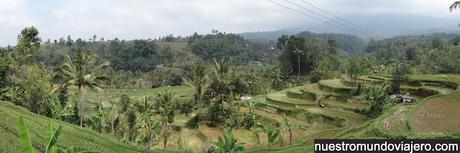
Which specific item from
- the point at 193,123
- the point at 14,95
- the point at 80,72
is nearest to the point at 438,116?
the point at 80,72

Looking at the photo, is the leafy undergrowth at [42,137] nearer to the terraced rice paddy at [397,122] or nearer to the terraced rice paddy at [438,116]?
the terraced rice paddy at [397,122]

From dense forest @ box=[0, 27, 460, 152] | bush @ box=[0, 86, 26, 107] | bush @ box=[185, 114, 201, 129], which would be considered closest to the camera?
dense forest @ box=[0, 27, 460, 152]

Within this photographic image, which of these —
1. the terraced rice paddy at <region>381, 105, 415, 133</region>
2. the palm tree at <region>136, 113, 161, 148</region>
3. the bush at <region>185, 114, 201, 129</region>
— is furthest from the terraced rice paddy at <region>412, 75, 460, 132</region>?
the bush at <region>185, 114, 201, 129</region>

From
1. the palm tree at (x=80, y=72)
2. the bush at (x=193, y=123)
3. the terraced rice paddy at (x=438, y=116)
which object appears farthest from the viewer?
the bush at (x=193, y=123)

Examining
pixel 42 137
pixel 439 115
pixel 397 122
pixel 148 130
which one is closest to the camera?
pixel 42 137

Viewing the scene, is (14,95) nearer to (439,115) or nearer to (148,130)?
(148,130)

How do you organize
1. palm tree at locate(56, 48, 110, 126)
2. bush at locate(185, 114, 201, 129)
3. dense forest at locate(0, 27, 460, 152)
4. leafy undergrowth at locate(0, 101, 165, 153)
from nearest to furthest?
leafy undergrowth at locate(0, 101, 165, 153), palm tree at locate(56, 48, 110, 126), dense forest at locate(0, 27, 460, 152), bush at locate(185, 114, 201, 129)

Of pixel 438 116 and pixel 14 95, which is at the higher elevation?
pixel 438 116

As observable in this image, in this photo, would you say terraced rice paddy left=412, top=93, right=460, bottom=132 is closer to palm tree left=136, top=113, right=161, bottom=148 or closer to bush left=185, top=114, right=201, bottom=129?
palm tree left=136, top=113, right=161, bottom=148

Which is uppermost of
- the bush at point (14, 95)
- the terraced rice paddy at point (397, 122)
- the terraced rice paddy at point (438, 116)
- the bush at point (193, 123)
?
the terraced rice paddy at point (438, 116)

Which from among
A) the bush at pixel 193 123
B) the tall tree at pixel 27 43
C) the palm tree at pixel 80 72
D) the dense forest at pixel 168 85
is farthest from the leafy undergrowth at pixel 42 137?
the tall tree at pixel 27 43

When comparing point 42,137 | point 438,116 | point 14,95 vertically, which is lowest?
point 14,95

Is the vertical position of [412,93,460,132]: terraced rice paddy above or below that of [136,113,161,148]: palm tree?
above

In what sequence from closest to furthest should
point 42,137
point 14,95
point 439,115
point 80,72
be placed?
point 42,137, point 439,115, point 80,72, point 14,95
